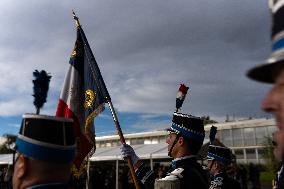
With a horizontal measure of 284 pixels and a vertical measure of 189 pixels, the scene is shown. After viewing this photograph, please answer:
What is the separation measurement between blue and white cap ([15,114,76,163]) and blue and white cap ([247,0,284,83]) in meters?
1.29

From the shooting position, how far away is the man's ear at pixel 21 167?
6.98ft

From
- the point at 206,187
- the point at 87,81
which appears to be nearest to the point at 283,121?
the point at 206,187

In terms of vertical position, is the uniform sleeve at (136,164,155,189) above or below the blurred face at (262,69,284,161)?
below

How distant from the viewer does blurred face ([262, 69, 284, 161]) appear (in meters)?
1.30

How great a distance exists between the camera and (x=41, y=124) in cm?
228

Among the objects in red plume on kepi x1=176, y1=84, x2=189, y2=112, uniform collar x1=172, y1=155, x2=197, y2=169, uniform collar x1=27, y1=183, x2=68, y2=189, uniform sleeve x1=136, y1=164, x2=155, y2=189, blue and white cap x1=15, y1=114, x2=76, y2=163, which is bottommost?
uniform sleeve x1=136, y1=164, x2=155, y2=189

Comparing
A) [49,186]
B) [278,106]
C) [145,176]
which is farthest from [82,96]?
[278,106]

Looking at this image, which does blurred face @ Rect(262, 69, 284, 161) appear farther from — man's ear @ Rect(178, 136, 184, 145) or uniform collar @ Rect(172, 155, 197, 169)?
man's ear @ Rect(178, 136, 184, 145)

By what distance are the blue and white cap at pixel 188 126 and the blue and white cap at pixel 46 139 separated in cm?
220

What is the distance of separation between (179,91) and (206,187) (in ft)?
4.99

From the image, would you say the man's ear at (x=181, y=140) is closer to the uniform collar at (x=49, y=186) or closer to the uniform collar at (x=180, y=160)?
the uniform collar at (x=180, y=160)

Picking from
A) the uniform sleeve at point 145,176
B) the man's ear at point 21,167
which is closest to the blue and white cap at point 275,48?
the man's ear at point 21,167

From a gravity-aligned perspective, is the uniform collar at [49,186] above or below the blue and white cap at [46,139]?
below

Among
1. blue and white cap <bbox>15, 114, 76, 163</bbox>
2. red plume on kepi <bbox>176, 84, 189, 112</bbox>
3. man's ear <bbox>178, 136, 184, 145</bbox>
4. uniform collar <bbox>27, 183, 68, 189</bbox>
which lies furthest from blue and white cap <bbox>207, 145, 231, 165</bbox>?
uniform collar <bbox>27, 183, 68, 189</bbox>
